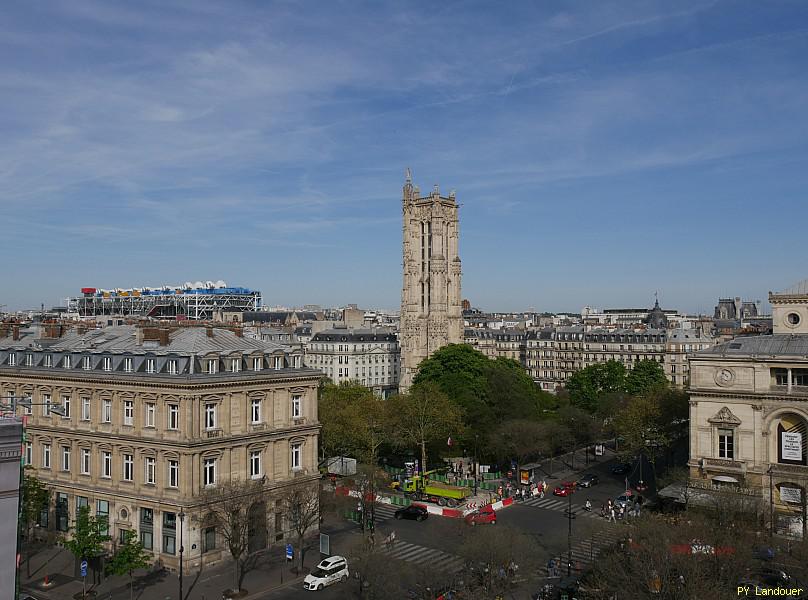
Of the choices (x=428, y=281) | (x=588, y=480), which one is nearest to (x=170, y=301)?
(x=428, y=281)

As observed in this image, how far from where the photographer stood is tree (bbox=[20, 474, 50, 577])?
157 ft

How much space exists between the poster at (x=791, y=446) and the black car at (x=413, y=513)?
26.2 m

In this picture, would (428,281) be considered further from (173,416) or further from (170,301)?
(173,416)

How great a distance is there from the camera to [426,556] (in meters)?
49.9

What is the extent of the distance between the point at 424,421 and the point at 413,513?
18.7 metres

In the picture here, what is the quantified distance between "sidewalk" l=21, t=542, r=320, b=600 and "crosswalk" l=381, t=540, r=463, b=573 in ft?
17.4

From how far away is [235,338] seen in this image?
56188 mm

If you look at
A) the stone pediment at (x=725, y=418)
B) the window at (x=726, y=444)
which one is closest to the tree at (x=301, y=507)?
the stone pediment at (x=725, y=418)

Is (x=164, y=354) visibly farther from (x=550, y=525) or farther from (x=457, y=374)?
(x=457, y=374)

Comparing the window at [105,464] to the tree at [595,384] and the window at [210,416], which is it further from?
the tree at [595,384]

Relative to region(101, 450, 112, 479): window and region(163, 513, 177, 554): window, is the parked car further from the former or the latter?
region(101, 450, 112, 479): window

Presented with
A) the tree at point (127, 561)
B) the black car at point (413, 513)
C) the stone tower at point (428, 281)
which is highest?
the stone tower at point (428, 281)

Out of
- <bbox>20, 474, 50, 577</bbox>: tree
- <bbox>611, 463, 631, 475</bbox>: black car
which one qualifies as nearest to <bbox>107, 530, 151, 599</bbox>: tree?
<bbox>20, 474, 50, 577</bbox>: tree

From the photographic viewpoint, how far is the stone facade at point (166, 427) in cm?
4775
